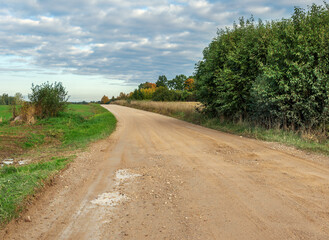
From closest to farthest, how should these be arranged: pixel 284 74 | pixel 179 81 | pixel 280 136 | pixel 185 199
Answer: pixel 185 199, pixel 280 136, pixel 284 74, pixel 179 81

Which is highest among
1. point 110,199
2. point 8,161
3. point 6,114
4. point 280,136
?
point 6,114

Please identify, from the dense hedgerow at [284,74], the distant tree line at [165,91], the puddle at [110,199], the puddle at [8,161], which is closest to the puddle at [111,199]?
the puddle at [110,199]

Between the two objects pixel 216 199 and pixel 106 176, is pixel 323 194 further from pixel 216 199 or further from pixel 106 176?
pixel 106 176

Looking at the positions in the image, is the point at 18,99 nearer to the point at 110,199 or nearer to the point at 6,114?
the point at 6,114

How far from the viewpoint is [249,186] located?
577 cm

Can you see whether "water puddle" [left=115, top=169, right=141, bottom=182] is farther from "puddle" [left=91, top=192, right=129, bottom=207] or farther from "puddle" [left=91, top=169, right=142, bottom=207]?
"puddle" [left=91, top=192, right=129, bottom=207]

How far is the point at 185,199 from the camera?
5.07m

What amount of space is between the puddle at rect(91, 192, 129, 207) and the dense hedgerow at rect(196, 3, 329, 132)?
9399mm

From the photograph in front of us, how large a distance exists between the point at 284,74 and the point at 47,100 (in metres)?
19.9

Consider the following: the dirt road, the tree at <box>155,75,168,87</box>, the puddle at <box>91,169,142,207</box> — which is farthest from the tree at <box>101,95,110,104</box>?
the puddle at <box>91,169,142,207</box>

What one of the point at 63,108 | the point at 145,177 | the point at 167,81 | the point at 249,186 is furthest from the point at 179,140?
the point at 167,81

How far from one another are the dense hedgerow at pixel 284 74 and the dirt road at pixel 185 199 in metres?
4.03

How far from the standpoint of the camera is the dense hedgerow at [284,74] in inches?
469

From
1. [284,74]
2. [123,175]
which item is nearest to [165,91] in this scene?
[284,74]
